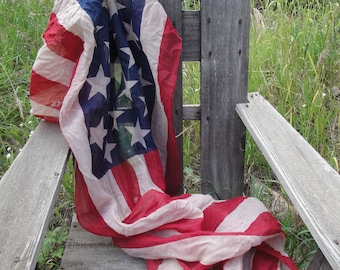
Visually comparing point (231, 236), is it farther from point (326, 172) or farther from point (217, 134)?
point (217, 134)

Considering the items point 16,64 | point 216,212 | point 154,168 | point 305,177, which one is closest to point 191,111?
point 154,168

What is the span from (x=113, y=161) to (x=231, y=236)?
→ 41cm

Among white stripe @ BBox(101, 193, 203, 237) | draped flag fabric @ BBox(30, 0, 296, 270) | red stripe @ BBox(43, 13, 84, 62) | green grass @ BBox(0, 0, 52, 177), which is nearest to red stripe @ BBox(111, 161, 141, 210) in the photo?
Result: draped flag fabric @ BBox(30, 0, 296, 270)

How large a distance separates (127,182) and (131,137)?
5.2 inches

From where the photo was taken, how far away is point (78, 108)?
1169 millimetres

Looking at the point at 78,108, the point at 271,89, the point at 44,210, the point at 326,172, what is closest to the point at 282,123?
the point at 326,172

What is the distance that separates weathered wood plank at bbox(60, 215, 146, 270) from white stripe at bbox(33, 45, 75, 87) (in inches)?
17.5

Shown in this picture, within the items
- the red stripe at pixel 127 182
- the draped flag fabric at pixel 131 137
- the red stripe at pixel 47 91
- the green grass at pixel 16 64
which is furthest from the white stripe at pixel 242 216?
the green grass at pixel 16 64

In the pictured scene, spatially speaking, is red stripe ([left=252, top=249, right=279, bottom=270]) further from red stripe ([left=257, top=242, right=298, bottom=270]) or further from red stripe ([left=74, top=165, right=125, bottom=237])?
red stripe ([left=74, top=165, right=125, bottom=237])

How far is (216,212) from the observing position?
1.25 meters

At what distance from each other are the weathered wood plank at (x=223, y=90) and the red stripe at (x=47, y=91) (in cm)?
44

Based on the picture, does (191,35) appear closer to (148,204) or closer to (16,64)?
(148,204)

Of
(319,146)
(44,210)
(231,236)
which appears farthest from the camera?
(319,146)

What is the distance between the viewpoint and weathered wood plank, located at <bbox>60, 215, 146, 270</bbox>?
3.84 feet
